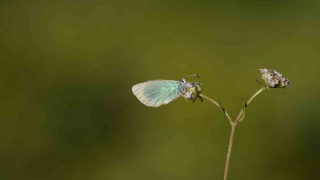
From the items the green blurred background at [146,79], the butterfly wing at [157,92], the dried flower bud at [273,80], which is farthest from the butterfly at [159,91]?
the green blurred background at [146,79]

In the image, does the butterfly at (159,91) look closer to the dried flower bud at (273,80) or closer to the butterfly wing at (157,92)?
the butterfly wing at (157,92)

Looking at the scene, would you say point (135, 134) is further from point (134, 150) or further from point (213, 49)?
point (213, 49)

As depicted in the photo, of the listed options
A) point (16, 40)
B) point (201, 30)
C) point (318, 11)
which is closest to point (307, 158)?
point (201, 30)

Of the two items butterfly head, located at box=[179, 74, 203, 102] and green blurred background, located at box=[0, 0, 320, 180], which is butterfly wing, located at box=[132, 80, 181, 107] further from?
green blurred background, located at box=[0, 0, 320, 180]

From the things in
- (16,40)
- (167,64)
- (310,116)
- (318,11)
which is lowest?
(310,116)

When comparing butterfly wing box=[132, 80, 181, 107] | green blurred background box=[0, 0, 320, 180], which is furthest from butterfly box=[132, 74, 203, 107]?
green blurred background box=[0, 0, 320, 180]

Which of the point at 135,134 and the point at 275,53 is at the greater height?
the point at 275,53

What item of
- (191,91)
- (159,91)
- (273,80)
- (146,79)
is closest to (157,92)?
(159,91)
